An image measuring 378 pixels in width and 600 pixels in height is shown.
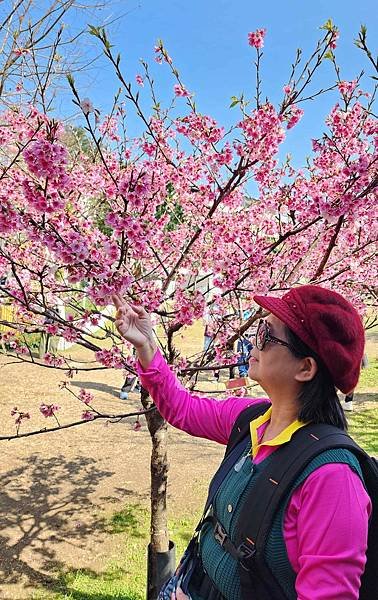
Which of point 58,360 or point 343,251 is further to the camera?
point 343,251

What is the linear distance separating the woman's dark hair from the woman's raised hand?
0.54m

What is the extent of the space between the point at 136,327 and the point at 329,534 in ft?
2.89

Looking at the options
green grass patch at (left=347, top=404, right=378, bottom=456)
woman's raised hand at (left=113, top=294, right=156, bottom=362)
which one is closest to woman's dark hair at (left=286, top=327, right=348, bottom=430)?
woman's raised hand at (left=113, top=294, right=156, bottom=362)

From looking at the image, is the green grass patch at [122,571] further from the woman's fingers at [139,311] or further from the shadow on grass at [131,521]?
the woman's fingers at [139,311]

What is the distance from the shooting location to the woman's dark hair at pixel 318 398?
1173 millimetres

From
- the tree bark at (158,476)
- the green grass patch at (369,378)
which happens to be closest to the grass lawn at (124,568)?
the tree bark at (158,476)

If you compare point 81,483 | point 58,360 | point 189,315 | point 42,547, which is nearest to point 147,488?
point 81,483

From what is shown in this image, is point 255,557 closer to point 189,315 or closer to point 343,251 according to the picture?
point 189,315

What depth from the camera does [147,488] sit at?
4836mm

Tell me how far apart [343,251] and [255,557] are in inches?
150

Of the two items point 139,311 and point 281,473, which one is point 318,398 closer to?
point 281,473

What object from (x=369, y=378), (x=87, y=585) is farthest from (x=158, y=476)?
(x=369, y=378)

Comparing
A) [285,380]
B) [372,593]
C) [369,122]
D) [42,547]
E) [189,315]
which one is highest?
[369,122]

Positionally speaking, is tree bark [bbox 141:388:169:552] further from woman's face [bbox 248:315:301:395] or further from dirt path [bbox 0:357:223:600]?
woman's face [bbox 248:315:301:395]
